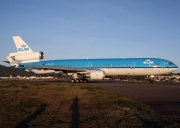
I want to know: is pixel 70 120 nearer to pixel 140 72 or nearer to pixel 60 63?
pixel 140 72

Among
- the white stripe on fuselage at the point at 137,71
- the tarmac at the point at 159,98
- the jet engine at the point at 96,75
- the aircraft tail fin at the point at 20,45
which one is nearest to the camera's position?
the tarmac at the point at 159,98

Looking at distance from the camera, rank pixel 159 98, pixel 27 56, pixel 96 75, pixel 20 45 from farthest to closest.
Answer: pixel 20 45
pixel 27 56
pixel 96 75
pixel 159 98

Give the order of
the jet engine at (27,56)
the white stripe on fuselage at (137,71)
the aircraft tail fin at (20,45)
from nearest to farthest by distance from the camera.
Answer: the white stripe on fuselage at (137,71) → the jet engine at (27,56) → the aircraft tail fin at (20,45)

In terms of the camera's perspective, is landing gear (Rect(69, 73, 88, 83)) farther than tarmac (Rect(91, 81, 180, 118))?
Yes

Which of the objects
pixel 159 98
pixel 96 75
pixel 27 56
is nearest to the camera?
pixel 159 98

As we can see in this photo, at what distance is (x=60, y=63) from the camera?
37625 millimetres

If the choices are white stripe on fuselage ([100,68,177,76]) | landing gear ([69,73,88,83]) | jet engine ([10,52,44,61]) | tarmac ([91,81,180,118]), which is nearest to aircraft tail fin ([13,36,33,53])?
jet engine ([10,52,44,61])

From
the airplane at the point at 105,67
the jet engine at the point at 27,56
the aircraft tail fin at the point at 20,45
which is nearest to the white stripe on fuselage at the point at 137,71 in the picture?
the airplane at the point at 105,67

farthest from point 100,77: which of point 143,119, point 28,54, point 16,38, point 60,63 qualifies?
A: point 143,119

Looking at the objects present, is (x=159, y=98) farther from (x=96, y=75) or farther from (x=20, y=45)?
(x=20, y=45)

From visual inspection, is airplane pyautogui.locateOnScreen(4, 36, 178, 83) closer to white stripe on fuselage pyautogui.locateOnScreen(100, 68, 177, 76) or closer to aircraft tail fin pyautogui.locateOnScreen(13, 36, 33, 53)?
white stripe on fuselage pyautogui.locateOnScreen(100, 68, 177, 76)

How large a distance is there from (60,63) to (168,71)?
17.6 m

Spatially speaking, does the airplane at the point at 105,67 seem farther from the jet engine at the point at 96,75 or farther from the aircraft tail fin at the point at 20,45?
Result: the aircraft tail fin at the point at 20,45

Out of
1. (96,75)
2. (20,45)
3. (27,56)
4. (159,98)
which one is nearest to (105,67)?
(96,75)
